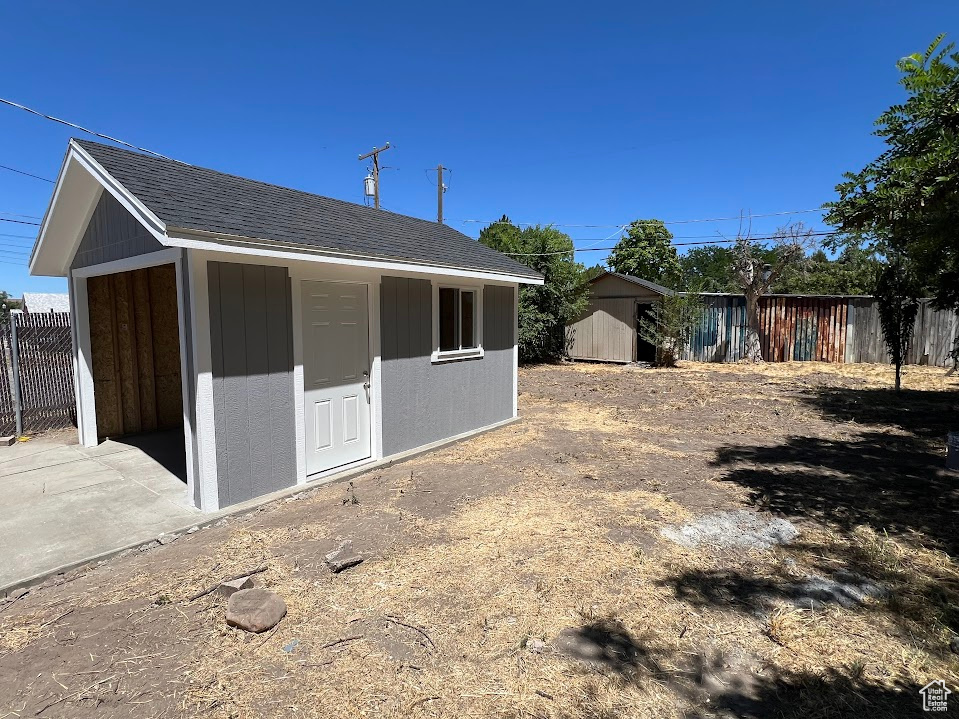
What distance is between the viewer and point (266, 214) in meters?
5.35

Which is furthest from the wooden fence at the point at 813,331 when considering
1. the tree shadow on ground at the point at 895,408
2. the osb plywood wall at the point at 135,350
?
the osb plywood wall at the point at 135,350

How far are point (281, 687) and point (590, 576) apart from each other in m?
2.06

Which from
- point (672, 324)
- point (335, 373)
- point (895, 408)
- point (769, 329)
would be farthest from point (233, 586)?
point (769, 329)

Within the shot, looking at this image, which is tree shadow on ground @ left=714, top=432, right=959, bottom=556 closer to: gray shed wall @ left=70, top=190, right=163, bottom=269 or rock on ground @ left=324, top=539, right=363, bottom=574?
rock on ground @ left=324, top=539, right=363, bottom=574

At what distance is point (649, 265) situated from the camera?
37.9m

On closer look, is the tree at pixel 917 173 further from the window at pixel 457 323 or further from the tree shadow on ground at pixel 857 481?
the window at pixel 457 323

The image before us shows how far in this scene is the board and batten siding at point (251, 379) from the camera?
4555mm

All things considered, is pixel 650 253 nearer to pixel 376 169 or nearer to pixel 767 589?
pixel 376 169

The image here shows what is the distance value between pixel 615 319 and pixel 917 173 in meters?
14.2

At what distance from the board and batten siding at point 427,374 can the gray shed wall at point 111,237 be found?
2.53 meters

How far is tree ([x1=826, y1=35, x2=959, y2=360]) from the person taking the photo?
4605 millimetres

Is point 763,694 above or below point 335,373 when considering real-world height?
below

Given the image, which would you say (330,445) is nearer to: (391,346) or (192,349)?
(391,346)

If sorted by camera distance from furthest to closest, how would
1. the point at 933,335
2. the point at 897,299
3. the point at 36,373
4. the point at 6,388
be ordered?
the point at 933,335 < the point at 897,299 < the point at 36,373 < the point at 6,388
